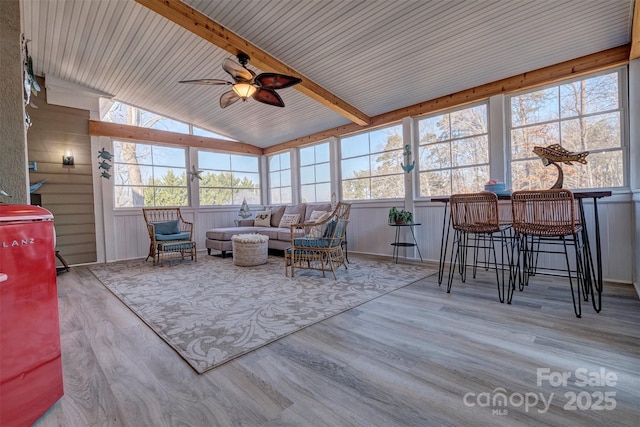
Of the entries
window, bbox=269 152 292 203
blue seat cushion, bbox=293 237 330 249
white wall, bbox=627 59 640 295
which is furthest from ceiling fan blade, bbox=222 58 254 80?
white wall, bbox=627 59 640 295

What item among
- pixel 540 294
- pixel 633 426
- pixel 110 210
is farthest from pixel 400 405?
pixel 110 210

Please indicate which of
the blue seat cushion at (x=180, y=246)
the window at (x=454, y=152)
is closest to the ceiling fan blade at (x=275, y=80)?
the window at (x=454, y=152)

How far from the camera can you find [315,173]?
6160mm

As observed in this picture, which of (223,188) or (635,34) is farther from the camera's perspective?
(223,188)

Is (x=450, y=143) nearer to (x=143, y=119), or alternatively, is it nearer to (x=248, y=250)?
(x=248, y=250)

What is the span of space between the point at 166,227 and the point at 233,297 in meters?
2.83

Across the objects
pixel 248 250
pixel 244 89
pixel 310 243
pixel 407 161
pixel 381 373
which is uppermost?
pixel 244 89

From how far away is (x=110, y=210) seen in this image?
507cm

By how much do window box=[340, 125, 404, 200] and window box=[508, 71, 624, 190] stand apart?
67.0 inches

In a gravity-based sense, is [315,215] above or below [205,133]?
below

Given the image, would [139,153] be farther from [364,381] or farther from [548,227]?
[548,227]

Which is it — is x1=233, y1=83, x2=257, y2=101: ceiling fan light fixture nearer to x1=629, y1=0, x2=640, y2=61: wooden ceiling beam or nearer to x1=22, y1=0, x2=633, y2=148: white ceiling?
x1=22, y1=0, x2=633, y2=148: white ceiling

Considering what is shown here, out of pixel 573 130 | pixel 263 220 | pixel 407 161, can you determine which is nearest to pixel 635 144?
pixel 573 130

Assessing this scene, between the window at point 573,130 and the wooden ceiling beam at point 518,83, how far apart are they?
0.42ft
